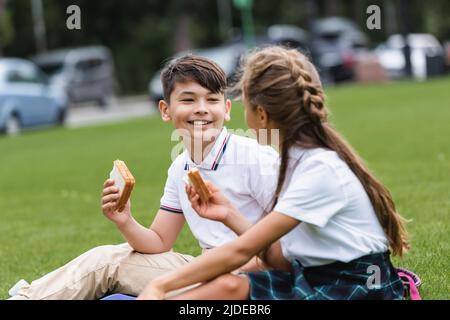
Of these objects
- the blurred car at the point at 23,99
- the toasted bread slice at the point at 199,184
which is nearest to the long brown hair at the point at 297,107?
the toasted bread slice at the point at 199,184

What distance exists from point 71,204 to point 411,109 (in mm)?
10178

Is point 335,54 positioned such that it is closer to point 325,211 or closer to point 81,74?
point 81,74

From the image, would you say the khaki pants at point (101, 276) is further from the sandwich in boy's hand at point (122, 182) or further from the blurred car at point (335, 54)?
the blurred car at point (335, 54)

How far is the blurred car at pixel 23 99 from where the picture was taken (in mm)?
20281

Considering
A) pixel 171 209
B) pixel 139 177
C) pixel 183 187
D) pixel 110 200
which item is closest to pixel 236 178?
pixel 183 187

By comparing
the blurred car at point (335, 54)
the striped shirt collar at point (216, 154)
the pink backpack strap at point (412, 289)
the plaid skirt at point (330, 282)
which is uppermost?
the striped shirt collar at point (216, 154)

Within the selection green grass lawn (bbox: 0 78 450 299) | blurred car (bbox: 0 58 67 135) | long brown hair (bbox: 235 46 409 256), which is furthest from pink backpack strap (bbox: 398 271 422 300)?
blurred car (bbox: 0 58 67 135)

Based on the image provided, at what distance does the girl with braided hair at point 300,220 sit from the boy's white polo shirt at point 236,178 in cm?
38

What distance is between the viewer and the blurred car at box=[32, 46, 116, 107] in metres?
28.4

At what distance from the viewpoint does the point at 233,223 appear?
3.93 metres

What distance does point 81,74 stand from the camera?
1139 inches

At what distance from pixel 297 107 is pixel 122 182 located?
2.99 feet
